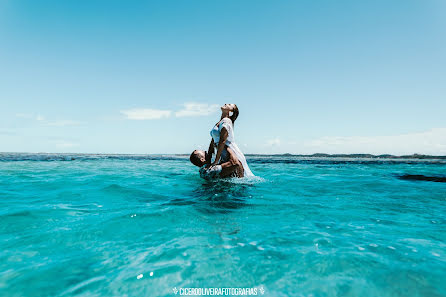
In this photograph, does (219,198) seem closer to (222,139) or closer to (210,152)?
(222,139)

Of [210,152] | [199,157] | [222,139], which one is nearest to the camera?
[222,139]

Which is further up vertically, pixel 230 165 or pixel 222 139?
pixel 222 139

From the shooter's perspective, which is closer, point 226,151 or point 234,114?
point 226,151

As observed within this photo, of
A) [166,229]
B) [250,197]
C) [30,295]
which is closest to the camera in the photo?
[30,295]

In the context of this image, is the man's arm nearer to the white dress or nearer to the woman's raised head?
the white dress

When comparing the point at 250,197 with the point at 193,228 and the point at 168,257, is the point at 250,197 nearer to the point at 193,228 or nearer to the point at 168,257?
the point at 193,228

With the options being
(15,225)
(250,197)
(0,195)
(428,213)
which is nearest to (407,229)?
(428,213)

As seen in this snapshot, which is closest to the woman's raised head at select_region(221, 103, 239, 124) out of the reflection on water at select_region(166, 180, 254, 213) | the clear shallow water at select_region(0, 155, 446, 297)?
the reflection on water at select_region(166, 180, 254, 213)

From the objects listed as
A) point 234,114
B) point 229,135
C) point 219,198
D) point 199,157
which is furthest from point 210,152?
point 219,198

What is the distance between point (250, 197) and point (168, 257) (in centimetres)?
350

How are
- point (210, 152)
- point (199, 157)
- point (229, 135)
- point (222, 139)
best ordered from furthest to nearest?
point (199, 157), point (210, 152), point (229, 135), point (222, 139)

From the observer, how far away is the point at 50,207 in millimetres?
5027

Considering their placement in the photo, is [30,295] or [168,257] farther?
[168,257]

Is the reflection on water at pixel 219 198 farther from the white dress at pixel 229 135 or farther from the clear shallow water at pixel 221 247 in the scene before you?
the white dress at pixel 229 135
